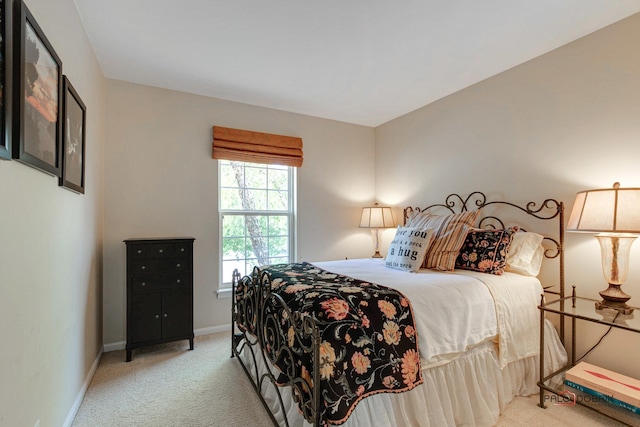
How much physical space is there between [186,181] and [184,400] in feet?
6.37

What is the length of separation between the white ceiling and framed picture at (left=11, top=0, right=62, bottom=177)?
0.76 meters

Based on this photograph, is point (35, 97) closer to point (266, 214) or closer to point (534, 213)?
point (266, 214)

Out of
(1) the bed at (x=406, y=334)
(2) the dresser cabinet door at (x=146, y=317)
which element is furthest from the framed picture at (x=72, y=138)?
(1) the bed at (x=406, y=334)

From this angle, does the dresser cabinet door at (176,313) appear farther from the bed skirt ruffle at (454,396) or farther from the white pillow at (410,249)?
the white pillow at (410,249)

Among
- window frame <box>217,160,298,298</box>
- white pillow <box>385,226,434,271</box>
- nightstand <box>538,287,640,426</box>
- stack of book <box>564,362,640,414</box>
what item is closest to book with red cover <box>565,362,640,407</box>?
stack of book <box>564,362,640,414</box>

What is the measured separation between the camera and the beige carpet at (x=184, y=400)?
176 cm

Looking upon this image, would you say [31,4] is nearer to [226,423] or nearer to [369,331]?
[369,331]

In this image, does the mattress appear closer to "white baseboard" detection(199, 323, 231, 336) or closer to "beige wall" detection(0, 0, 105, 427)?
"beige wall" detection(0, 0, 105, 427)

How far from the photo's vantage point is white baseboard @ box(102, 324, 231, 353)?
2.70 metres

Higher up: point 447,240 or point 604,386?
point 447,240

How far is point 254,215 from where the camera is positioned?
343 centimetres

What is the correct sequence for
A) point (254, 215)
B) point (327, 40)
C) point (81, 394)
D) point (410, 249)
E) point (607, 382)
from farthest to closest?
point (254, 215) → point (410, 249) → point (327, 40) → point (81, 394) → point (607, 382)

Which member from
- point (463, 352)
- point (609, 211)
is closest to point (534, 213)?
point (609, 211)

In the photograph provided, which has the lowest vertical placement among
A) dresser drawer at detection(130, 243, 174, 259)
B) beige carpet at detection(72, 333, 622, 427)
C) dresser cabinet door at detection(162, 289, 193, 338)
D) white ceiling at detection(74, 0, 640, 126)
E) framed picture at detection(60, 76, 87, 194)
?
beige carpet at detection(72, 333, 622, 427)
